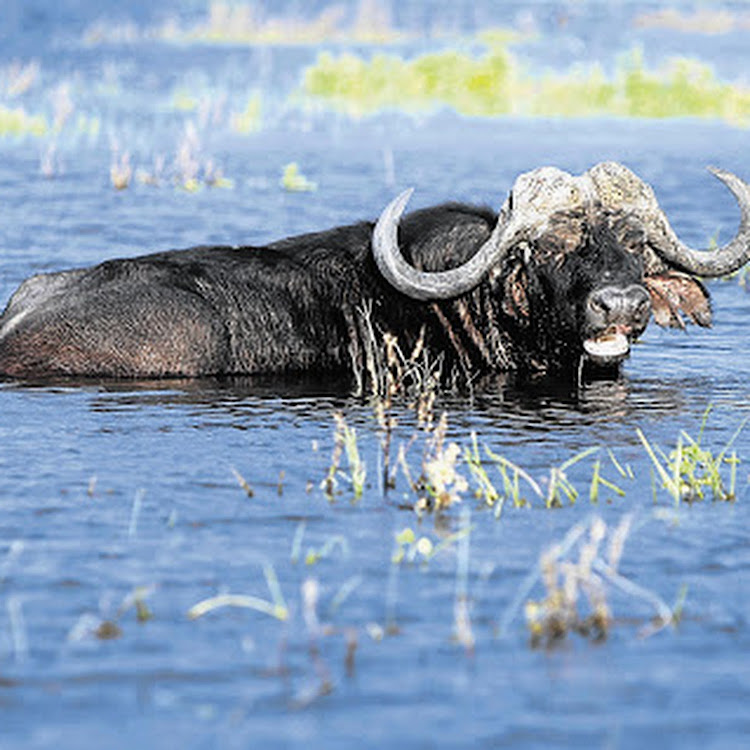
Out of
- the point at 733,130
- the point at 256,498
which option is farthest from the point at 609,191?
the point at 733,130

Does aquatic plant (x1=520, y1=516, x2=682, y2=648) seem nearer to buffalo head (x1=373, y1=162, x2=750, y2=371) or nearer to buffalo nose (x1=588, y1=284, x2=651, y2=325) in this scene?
buffalo nose (x1=588, y1=284, x2=651, y2=325)

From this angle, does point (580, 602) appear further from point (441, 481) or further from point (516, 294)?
point (516, 294)

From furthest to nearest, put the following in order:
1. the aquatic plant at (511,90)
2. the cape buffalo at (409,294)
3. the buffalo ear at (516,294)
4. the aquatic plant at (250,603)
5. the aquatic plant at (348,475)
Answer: the aquatic plant at (511,90) < the buffalo ear at (516,294) < the cape buffalo at (409,294) < the aquatic plant at (348,475) < the aquatic plant at (250,603)

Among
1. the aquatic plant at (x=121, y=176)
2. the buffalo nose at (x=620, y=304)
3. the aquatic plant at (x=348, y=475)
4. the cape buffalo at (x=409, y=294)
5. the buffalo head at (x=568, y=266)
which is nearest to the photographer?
the aquatic plant at (x=348, y=475)

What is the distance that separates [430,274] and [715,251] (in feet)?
5.49

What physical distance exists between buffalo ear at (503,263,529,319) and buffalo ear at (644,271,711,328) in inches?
27.9

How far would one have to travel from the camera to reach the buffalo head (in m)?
9.65

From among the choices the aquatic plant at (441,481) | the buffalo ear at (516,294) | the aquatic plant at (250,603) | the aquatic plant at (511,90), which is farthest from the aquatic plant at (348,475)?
the aquatic plant at (511,90)

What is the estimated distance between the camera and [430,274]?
1002 cm

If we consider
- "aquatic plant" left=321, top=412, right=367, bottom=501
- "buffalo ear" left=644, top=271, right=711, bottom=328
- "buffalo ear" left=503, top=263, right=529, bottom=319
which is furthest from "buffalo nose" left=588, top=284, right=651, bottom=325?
"aquatic plant" left=321, top=412, right=367, bottom=501

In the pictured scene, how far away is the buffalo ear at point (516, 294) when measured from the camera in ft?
33.1

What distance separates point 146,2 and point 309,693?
49325 millimetres

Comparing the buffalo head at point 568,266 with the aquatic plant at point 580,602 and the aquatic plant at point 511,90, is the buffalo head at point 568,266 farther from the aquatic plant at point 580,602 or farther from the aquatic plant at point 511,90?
the aquatic plant at point 511,90

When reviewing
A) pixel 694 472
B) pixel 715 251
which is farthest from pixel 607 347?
pixel 694 472
